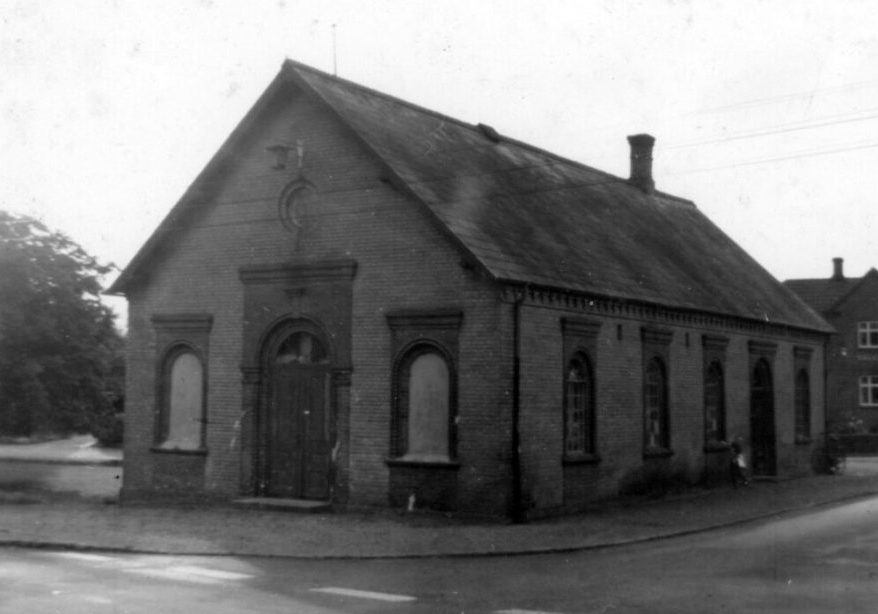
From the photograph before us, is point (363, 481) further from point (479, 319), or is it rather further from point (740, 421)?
point (740, 421)

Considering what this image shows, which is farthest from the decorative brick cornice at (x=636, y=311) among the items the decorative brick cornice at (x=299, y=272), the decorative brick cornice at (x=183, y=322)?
the decorative brick cornice at (x=183, y=322)

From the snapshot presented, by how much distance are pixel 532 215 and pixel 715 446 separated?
7946mm

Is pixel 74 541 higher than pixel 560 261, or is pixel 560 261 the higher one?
pixel 560 261

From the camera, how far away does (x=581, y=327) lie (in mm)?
20984

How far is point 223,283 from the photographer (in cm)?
2236

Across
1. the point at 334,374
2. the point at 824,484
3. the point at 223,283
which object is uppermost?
the point at 223,283

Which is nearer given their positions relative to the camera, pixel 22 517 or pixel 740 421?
pixel 22 517


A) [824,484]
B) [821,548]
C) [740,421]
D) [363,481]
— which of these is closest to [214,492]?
[363,481]

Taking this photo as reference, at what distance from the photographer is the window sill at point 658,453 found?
23.3m

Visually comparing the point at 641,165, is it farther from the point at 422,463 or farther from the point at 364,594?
the point at 364,594

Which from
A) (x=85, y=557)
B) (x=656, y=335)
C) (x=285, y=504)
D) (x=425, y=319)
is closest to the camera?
(x=85, y=557)

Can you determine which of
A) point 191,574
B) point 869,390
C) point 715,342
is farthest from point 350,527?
point 869,390

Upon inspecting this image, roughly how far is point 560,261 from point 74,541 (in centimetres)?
992

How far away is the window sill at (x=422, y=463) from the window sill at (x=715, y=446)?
9.25 metres
